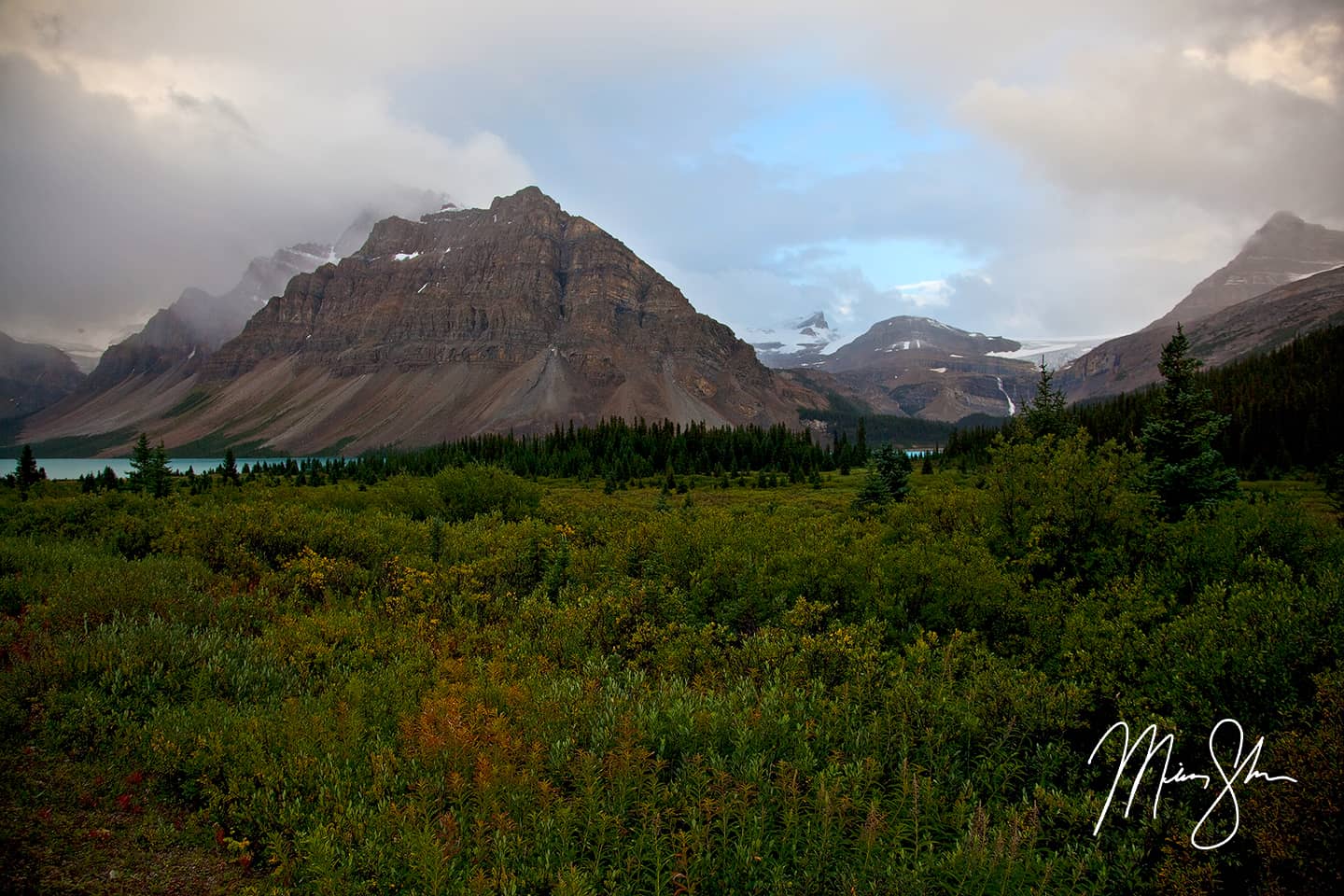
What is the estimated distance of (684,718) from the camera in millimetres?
10445

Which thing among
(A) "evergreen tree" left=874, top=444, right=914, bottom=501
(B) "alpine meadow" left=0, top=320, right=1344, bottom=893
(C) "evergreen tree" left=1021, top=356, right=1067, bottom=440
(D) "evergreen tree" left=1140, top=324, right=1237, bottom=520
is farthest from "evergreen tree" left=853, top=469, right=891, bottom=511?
(B) "alpine meadow" left=0, top=320, right=1344, bottom=893

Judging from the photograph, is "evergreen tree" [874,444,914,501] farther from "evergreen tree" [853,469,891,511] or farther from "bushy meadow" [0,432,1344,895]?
"bushy meadow" [0,432,1344,895]

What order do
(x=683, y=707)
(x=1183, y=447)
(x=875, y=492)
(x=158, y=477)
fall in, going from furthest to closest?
(x=158, y=477)
(x=875, y=492)
(x=1183, y=447)
(x=683, y=707)

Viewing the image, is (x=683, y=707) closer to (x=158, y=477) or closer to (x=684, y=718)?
(x=684, y=718)

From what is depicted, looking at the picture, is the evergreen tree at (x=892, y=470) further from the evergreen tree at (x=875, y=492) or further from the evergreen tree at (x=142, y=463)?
the evergreen tree at (x=142, y=463)

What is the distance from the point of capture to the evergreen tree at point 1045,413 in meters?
52.4

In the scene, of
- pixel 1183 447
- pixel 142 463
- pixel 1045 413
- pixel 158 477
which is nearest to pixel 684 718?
pixel 1183 447

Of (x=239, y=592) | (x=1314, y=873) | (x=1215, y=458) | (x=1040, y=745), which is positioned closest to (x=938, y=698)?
(x=1040, y=745)
